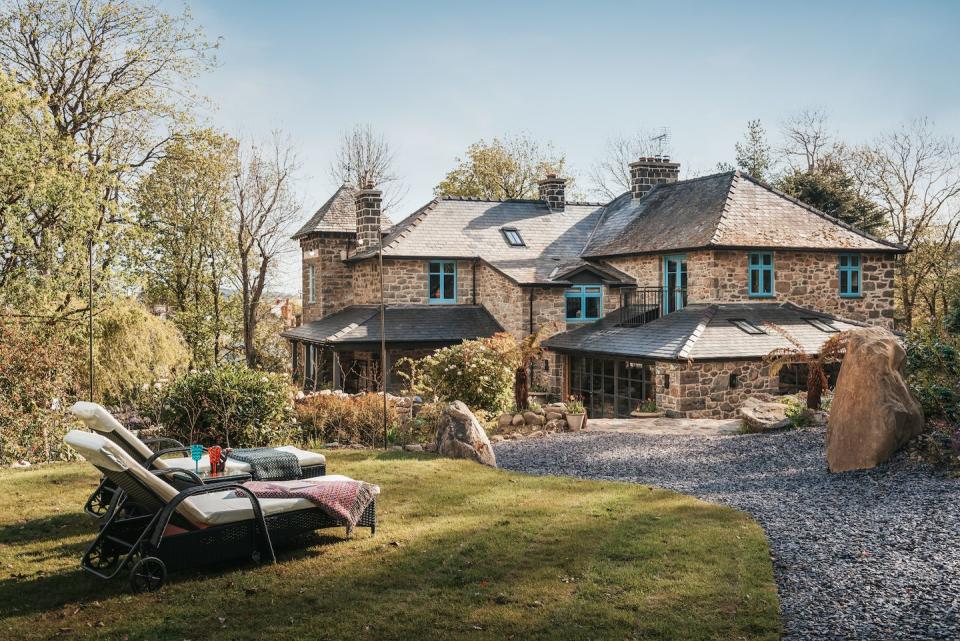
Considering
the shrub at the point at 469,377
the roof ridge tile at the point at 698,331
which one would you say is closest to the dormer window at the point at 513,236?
the roof ridge tile at the point at 698,331

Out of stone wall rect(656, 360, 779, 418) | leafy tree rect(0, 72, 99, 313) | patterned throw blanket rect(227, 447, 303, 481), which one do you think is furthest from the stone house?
patterned throw blanket rect(227, 447, 303, 481)

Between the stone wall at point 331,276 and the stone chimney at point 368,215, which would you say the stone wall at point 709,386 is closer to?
the stone chimney at point 368,215

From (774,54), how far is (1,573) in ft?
45.4

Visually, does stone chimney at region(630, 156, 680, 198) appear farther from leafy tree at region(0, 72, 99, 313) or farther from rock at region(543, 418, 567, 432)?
leafy tree at region(0, 72, 99, 313)

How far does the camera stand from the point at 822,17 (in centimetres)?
1218

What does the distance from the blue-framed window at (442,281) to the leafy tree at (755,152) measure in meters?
19.7

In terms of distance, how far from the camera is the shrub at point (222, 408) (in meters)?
11.9

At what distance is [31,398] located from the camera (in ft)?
39.5

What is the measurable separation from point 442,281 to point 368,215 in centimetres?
385

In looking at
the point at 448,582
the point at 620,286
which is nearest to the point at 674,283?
the point at 620,286

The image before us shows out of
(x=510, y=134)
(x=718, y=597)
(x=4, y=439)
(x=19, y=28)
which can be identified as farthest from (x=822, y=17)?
(x=510, y=134)

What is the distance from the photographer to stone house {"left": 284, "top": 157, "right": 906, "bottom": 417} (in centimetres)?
1988

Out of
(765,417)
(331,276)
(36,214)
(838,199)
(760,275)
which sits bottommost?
(765,417)

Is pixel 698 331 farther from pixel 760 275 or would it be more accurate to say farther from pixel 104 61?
pixel 104 61
